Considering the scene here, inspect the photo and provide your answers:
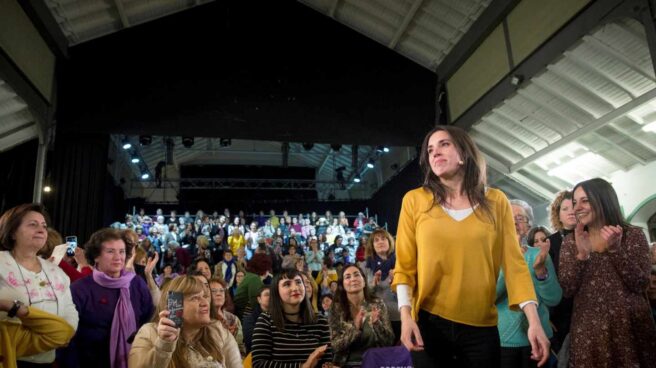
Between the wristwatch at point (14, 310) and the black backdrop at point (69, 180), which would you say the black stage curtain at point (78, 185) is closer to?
the black backdrop at point (69, 180)

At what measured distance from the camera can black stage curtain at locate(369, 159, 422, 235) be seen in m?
10.8

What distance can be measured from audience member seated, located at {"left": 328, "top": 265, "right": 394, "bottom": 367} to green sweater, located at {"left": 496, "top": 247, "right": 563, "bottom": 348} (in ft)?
3.70

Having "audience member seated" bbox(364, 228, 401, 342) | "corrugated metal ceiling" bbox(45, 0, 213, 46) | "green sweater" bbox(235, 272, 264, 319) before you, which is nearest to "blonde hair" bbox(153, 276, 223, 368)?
"audience member seated" bbox(364, 228, 401, 342)

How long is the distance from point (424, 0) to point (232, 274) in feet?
19.3

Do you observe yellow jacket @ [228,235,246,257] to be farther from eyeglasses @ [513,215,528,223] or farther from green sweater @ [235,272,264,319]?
eyeglasses @ [513,215,528,223]

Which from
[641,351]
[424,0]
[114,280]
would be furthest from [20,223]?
[424,0]

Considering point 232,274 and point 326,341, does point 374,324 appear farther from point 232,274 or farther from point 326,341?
point 232,274

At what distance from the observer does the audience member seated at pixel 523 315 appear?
2.12m

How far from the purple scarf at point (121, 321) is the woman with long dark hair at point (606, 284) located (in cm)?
225

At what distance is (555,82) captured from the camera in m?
7.29

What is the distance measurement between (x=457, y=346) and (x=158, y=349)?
3.75 feet

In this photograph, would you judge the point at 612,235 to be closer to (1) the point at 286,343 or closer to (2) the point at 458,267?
(2) the point at 458,267

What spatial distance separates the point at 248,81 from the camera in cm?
935

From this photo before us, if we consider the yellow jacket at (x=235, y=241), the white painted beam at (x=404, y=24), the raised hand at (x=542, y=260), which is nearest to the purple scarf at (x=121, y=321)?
the raised hand at (x=542, y=260)
